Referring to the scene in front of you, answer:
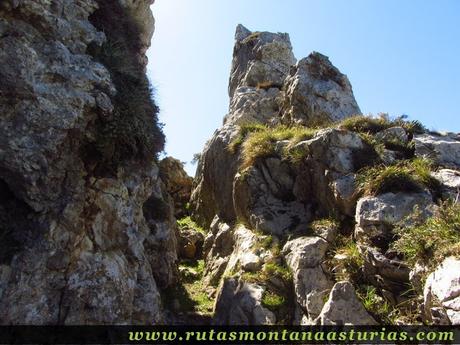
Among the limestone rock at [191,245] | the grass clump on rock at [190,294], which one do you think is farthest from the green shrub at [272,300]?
the limestone rock at [191,245]

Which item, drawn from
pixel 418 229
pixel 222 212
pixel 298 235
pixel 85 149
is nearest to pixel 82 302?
pixel 85 149

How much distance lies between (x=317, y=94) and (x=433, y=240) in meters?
12.0

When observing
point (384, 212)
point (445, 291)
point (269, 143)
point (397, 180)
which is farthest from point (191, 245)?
point (445, 291)

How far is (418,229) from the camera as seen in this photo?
9.88m

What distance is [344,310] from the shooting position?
31.0ft

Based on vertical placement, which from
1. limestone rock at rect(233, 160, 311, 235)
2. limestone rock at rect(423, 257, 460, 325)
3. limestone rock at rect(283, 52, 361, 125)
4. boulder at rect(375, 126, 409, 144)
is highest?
limestone rock at rect(283, 52, 361, 125)

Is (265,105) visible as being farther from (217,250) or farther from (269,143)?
(217,250)

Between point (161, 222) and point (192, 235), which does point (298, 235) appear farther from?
point (192, 235)

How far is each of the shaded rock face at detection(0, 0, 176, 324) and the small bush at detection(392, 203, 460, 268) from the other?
612 cm

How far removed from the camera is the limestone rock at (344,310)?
9.30 metres

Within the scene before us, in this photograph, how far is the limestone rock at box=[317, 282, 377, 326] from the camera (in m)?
9.30

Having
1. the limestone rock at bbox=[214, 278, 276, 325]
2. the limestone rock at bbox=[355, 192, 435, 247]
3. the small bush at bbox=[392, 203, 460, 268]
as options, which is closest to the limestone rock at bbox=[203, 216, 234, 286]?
the limestone rock at bbox=[214, 278, 276, 325]

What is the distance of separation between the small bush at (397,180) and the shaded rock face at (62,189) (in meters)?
6.35

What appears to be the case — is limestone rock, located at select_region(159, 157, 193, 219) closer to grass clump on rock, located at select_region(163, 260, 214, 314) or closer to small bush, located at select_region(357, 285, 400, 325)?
grass clump on rock, located at select_region(163, 260, 214, 314)
